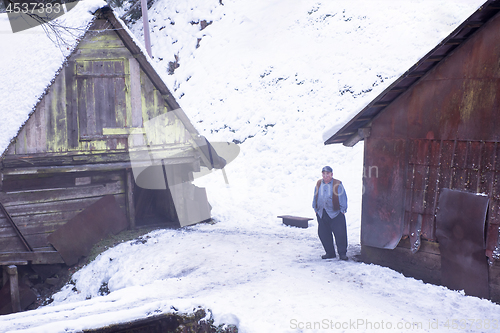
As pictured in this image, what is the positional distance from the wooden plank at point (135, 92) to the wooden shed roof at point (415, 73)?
539cm

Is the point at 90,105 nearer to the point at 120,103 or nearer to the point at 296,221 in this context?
the point at 120,103

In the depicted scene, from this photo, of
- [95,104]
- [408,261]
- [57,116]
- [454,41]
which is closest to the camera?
[454,41]

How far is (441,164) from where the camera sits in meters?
5.60

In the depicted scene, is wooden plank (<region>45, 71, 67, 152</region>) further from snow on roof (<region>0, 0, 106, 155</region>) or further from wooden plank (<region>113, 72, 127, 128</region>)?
wooden plank (<region>113, 72, 127, 128</region>)

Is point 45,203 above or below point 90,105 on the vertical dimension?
below

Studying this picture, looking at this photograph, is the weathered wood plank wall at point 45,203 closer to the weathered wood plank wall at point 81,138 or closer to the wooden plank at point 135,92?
the weathered wood plank wall at point 81,138

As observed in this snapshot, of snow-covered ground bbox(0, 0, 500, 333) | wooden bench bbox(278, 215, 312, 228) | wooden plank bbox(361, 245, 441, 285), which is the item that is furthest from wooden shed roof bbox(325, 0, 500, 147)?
wooden bench bbox(278, 215, 312, 228)

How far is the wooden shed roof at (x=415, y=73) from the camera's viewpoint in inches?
194

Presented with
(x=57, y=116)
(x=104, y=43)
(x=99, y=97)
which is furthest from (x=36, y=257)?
(x=104, y=43)

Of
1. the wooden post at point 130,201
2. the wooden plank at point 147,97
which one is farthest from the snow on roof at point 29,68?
the wooden post at point 130,201

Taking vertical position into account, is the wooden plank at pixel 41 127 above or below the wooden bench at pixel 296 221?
above

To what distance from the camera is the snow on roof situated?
840 cm

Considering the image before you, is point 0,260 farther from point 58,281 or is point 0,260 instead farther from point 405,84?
point 405,84

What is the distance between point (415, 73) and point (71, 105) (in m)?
7.84
